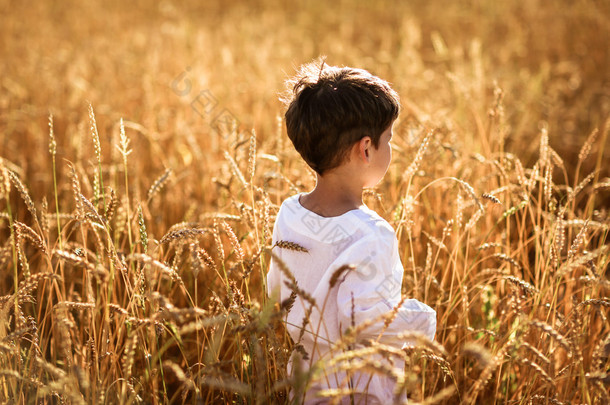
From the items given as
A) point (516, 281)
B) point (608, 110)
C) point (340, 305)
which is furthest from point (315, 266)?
point (608, 110)

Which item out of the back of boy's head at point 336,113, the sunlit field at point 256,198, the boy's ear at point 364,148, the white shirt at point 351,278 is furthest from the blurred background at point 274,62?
the white shirt at point 351,278

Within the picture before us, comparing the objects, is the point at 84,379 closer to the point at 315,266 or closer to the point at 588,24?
the point at 315,266

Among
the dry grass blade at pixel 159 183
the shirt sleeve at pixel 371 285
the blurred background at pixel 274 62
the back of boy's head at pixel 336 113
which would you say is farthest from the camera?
the blurred background at pixel 274 62

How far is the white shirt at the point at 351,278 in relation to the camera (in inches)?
50.9

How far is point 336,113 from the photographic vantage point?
55.3 inches

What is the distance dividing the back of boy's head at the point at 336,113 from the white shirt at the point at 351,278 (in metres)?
0.15

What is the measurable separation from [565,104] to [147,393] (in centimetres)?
411

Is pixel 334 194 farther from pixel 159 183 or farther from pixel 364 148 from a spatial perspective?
pixel 159 183

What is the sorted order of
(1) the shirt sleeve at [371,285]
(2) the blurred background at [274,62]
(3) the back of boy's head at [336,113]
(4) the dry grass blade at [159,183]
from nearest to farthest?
(1) the shirt sleeve at [371,285] < (3) the back of boy's head at [336,113] < (4) the dry grass blade at [159,183] < (2) the blurred background at [274,62]

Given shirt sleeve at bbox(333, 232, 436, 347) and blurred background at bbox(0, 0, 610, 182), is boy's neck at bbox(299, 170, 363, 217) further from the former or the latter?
blurred background at bbox(0, 0, 610, 182)

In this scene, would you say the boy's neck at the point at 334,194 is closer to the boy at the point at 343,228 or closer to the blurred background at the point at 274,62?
the boy at the point at 343,228

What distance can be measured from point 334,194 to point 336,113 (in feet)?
0.67

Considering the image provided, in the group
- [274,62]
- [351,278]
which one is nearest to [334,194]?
[351,278]

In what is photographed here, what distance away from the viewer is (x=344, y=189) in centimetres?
147
